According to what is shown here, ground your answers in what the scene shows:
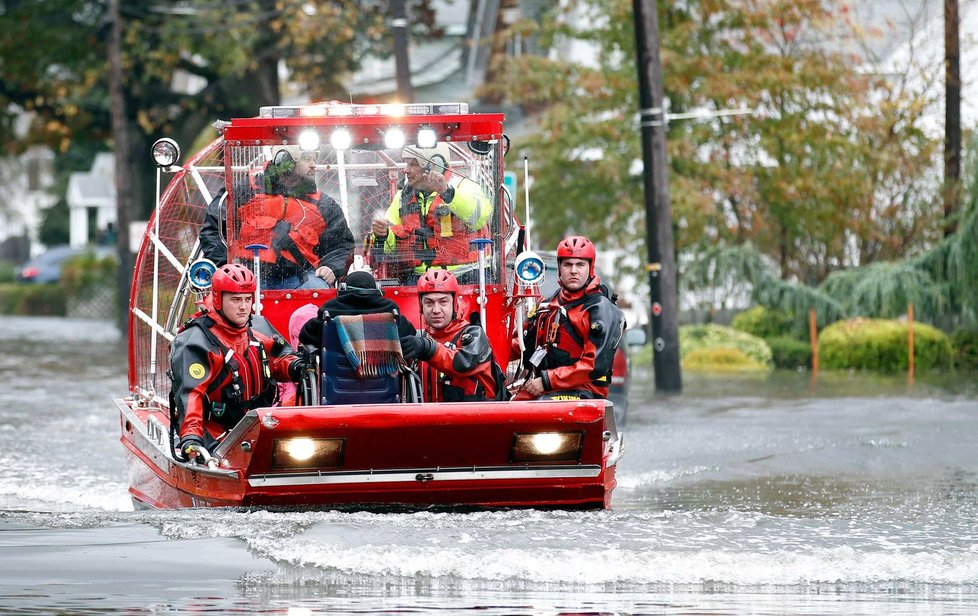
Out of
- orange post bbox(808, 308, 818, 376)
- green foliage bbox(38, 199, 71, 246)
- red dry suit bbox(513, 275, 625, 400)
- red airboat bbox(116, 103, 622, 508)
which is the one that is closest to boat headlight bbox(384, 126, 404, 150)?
red airboat bbox(116, 103, 622, 508)

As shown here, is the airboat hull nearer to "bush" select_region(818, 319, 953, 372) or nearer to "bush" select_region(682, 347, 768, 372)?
"bush" select_region(818, 319, 953, 372)

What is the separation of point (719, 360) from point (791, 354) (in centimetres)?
108

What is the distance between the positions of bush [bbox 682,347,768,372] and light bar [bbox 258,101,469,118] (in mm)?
15002

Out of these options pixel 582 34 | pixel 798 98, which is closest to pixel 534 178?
pixel 582 34

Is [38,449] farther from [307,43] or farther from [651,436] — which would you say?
[307,43]

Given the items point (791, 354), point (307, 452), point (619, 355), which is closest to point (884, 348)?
point (791, 354)

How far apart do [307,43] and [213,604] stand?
3115 cm

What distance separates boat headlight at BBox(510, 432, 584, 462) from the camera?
10.1m

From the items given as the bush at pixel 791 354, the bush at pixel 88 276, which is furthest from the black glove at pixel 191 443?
the bush at pixel 88 276

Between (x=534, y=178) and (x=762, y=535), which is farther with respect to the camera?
(x=534, y=178)

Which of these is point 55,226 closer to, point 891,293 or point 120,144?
point 120,144

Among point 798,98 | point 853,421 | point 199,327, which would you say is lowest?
point 853,421

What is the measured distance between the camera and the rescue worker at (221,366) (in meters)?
10.3

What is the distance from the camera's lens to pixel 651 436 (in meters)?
17.3
